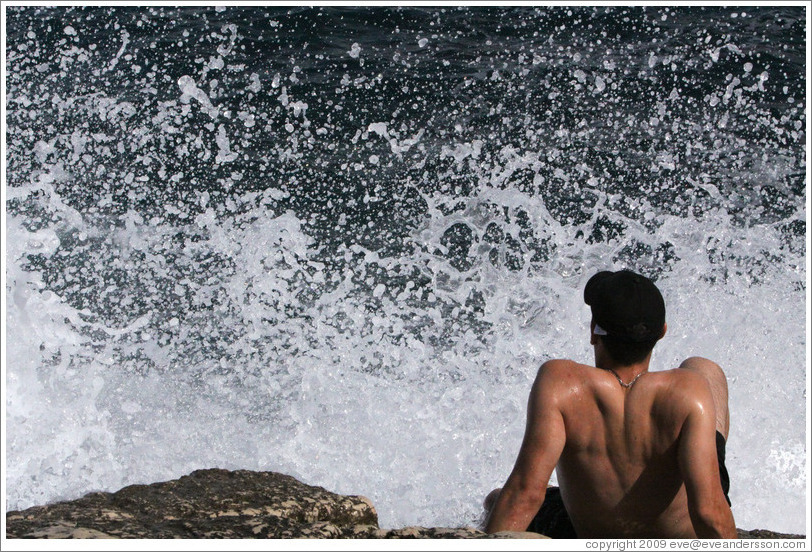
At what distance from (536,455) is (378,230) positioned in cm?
525

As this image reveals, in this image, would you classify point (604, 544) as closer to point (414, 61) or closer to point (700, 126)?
point (700, 126)

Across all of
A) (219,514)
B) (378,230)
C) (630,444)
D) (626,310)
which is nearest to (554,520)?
(630,444)

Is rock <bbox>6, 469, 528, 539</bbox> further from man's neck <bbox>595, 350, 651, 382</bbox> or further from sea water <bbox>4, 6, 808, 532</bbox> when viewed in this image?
sea water <bbox>4, 6, 808, 532</bbox>

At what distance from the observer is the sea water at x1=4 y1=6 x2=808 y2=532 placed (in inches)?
191

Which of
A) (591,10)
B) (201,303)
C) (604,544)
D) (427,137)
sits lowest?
(604,544)

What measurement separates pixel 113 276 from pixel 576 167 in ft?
14.6

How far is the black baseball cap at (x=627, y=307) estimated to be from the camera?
2.63 meters

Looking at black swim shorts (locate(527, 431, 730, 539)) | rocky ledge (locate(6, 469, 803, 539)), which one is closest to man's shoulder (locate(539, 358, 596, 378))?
rocky ledge (locate(6, 469, 803, 539))

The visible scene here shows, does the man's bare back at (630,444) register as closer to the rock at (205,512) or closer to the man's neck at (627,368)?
the man's neck at (627,368)

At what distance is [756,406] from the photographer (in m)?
5.23

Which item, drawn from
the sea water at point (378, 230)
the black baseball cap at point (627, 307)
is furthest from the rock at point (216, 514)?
→ the sea water at point (378, 230)

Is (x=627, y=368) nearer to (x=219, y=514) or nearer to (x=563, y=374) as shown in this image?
(x=563, y=374)

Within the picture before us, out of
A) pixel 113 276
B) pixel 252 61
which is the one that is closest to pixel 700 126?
pixel 252 61

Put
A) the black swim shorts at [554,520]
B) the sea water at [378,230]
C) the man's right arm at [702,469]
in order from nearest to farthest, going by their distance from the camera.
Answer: the man's right arm at [702,469], the black swim shorts at [554,520], the sea water at [378,230]
